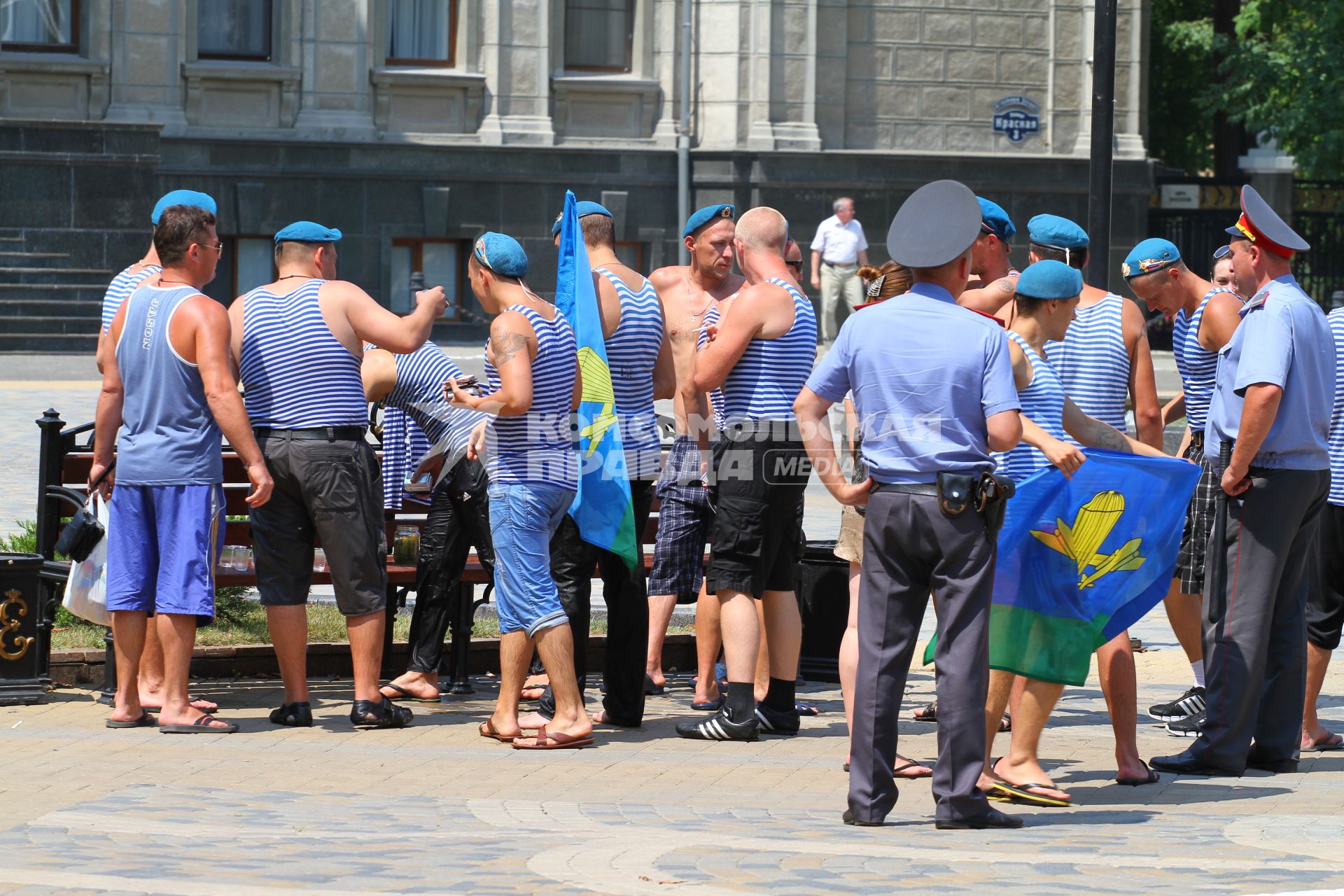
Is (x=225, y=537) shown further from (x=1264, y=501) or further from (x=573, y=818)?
(x=1264, y=501)

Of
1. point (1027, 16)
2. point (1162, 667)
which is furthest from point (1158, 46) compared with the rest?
point (1162, 667)

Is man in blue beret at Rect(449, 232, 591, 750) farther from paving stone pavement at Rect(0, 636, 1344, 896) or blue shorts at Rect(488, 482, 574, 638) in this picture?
paving stone pavement at Rect(0, 636, 1344, 896)

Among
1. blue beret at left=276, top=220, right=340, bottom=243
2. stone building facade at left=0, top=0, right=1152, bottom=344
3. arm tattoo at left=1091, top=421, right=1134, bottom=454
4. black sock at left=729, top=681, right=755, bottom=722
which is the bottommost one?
black sock at left=729, top=681, right=755, bottom=722

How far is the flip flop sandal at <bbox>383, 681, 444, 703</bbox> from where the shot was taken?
8.82 metres

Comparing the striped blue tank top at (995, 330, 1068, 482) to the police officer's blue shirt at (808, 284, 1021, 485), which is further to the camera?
the striped blue tank top at (995, 330, 1068, 482)

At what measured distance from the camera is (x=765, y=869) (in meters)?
5.59

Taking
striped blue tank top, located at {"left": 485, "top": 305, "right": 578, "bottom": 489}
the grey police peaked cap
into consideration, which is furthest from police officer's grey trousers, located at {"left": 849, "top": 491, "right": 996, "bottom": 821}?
striped blue tank top, located at {"left": 485, "top": 305, "right": 578, "bottom": 489}

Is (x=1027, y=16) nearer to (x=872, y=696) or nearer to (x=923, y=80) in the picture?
(x=923, y=80)

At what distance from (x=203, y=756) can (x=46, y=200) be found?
16998mm

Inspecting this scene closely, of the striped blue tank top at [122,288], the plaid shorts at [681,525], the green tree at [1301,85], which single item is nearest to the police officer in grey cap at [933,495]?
the plaid shorts at [681,525]

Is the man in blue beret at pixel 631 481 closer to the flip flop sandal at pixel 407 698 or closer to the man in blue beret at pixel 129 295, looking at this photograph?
the flip flop sandal at pixel 407 698

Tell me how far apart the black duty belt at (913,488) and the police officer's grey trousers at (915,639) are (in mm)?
15

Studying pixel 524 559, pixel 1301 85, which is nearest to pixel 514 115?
pixel 1301 85

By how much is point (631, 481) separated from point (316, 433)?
4.24ft
